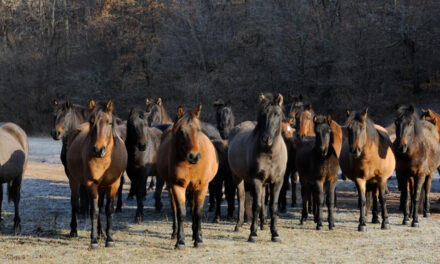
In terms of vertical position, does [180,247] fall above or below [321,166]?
below

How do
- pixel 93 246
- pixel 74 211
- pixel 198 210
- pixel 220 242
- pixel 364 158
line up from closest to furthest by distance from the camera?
1. pixel 93 246
2. pixel 198 210
3. pixel 220 242
4. pixel 74 211
5. pixel 364 158

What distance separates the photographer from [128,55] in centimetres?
4294

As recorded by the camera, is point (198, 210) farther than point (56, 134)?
No

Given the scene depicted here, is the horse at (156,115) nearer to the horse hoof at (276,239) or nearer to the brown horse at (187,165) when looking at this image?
the brown horse at (187,165)

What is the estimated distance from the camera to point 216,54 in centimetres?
3938

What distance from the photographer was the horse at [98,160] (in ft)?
23.2

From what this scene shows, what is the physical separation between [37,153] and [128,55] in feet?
63.6

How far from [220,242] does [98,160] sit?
228 cm

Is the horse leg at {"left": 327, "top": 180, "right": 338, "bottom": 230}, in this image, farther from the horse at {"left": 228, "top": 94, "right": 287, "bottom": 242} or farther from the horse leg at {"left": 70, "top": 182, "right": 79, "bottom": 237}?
the horse leg at {"left": 70, "top": 182, "right": 79, "bottom": 237}

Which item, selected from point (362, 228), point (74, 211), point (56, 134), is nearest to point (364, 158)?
point (362, 228)

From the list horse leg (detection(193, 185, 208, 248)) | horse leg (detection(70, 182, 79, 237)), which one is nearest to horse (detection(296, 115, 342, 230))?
horse leg (detection(193, 185, 208, 248))

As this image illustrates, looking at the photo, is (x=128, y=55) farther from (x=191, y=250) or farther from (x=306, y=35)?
(x=191, y=250)

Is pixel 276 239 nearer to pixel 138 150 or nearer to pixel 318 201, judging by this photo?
pixel 318 201

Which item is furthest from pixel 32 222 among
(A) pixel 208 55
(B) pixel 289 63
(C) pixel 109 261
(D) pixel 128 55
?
(D) pixel 128 55
